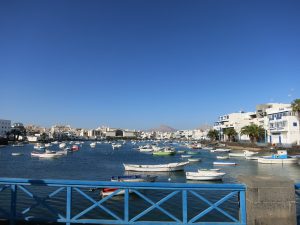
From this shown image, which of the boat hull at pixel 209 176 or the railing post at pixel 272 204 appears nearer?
the railing post at pixel 272 204

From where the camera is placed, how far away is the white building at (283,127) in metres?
86.4

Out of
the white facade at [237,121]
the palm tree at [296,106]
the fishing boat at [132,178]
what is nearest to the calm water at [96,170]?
the fishing boat at [132,178]

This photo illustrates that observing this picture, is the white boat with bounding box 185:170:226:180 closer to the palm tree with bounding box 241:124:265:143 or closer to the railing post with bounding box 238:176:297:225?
the railing post with bounding box 238:176:297:225

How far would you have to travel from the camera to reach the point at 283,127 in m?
89.8

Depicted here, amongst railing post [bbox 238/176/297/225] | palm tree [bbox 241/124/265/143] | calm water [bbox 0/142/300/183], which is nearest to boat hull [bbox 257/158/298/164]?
calm water [bbox 0/142/300/183]

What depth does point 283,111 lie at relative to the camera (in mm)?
90812

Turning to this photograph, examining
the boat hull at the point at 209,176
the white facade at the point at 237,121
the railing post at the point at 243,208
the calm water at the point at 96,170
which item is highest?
the white facade at the point at 237,121

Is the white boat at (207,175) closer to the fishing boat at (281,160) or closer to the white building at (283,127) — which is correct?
the fishing boat at (281,160)

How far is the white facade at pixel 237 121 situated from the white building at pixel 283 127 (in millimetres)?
22892

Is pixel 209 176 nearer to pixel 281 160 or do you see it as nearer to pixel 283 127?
pixel 281 160

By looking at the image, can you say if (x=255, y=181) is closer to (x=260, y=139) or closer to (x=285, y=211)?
(x=285, y=211)

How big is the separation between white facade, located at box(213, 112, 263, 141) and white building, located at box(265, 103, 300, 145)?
22.9 m

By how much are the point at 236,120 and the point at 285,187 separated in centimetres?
15362

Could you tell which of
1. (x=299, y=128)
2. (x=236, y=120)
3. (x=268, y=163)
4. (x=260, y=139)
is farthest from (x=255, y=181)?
(x=236, y=120)
